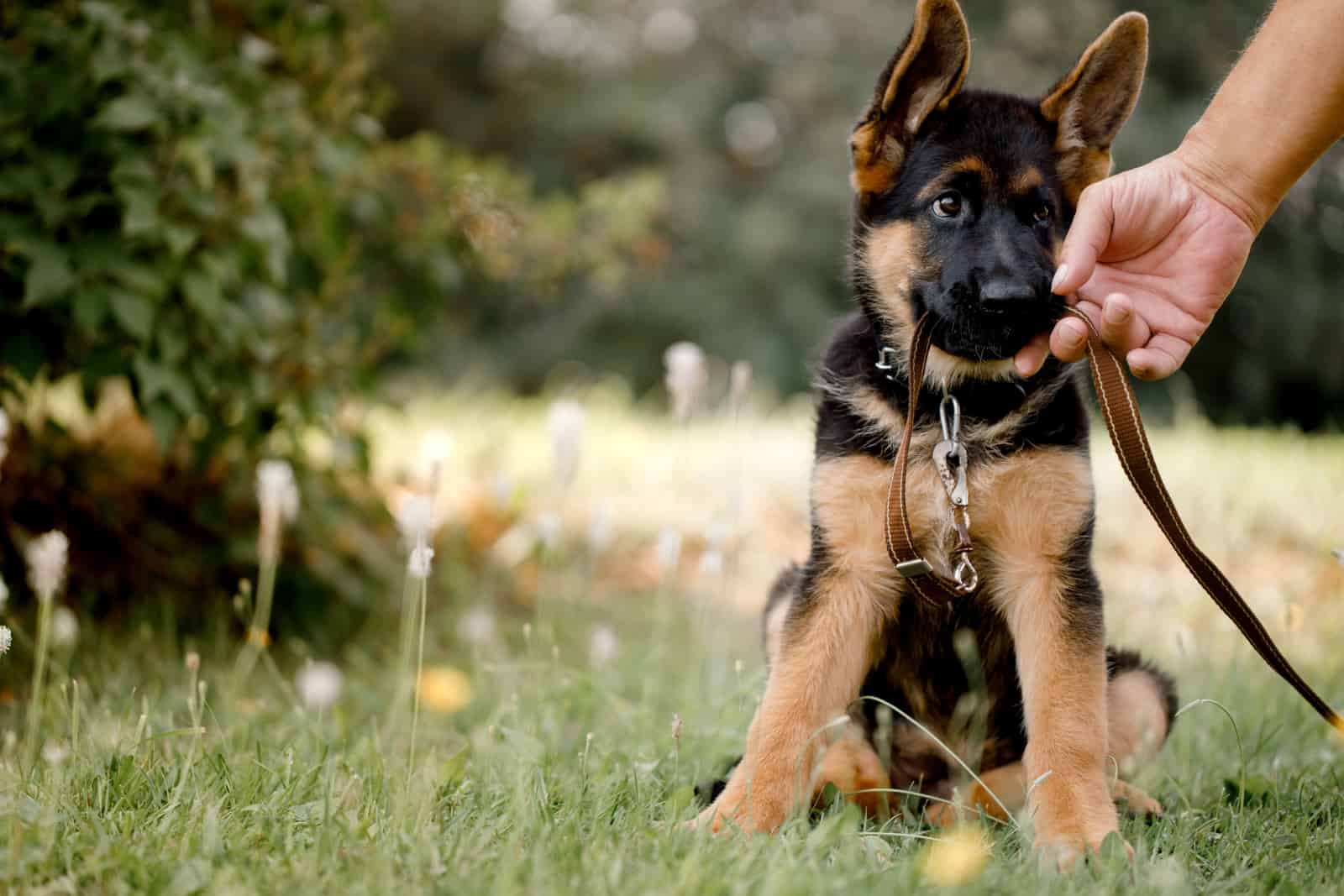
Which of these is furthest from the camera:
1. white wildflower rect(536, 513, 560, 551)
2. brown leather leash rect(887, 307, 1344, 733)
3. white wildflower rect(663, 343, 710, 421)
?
white wildflower rect(663, 343, 710, 421)

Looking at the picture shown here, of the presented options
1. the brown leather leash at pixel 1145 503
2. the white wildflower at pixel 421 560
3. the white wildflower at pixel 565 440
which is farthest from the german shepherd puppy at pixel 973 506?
the white wildflower at pixel 421 560

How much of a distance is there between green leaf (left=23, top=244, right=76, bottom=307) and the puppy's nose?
2.75 m

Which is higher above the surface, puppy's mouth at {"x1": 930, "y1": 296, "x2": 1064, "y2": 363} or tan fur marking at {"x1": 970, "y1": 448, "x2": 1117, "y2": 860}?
puppy's mouth at {"x1": 930, "y1": 296, "x2": 1064, "y2": 363}

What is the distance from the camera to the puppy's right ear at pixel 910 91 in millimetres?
2697

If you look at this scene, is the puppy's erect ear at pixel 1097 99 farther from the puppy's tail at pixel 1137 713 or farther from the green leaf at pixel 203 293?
the green leaf at pixel 203 293

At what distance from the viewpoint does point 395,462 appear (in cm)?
701

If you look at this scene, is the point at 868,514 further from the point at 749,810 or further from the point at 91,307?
the point at 91,307

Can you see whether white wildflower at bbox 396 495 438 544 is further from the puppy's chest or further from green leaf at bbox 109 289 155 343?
green leaf at bbox 109 289 155 343

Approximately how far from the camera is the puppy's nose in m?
2.52

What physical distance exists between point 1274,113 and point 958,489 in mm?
1148

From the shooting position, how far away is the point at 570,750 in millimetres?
3033

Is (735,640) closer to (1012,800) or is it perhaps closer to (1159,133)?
(1012,800)

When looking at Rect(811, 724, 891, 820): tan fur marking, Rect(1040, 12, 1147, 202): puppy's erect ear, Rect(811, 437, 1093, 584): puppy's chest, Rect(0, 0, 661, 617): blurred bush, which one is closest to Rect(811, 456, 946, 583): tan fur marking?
Rect(811, 437, 1093, 584): puppy's chest

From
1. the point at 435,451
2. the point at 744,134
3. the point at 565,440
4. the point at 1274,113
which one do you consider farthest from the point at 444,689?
the point at 744,134
